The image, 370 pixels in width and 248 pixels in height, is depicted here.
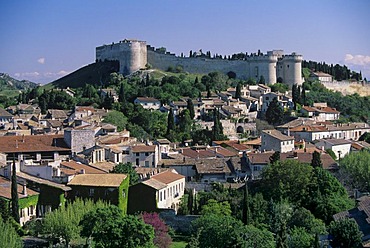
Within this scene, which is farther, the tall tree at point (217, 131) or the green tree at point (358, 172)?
the tall tree at point (217, 131)

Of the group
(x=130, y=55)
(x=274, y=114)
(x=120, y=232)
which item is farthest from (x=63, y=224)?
(x=130, y=55)

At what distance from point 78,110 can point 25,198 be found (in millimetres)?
27599

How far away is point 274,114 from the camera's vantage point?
61.0 meters

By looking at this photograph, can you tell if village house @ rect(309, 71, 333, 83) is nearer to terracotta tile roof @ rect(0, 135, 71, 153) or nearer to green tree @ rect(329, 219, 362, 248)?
terracotta tile roof @ rect(0, 135, 71, 153)

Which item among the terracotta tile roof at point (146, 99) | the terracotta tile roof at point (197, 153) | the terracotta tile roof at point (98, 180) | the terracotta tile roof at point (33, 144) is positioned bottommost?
the terracotta tile roof at point (98, 180)

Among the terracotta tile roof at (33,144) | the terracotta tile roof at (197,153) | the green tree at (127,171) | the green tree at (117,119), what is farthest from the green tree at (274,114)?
the green tree at (127,171)

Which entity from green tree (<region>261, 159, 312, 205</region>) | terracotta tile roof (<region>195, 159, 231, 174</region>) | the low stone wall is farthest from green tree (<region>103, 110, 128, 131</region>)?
the low stone wall

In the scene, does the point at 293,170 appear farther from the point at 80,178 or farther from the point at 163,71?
the point at 163,71

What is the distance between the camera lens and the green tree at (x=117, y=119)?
50.4 metres

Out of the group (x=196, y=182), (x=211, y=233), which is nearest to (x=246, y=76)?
(x=196, y=182)

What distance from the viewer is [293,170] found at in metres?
32.7

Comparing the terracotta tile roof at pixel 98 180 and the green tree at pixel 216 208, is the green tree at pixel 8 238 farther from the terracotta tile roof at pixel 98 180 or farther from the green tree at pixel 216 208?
the green tree at pixel 216 208

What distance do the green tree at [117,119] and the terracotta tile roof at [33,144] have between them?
12.2 metres

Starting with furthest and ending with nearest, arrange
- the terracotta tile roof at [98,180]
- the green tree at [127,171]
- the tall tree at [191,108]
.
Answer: the tall tree at [191,108]
the green tree at [127,171]
the terracotta tile roof at [98,180]
